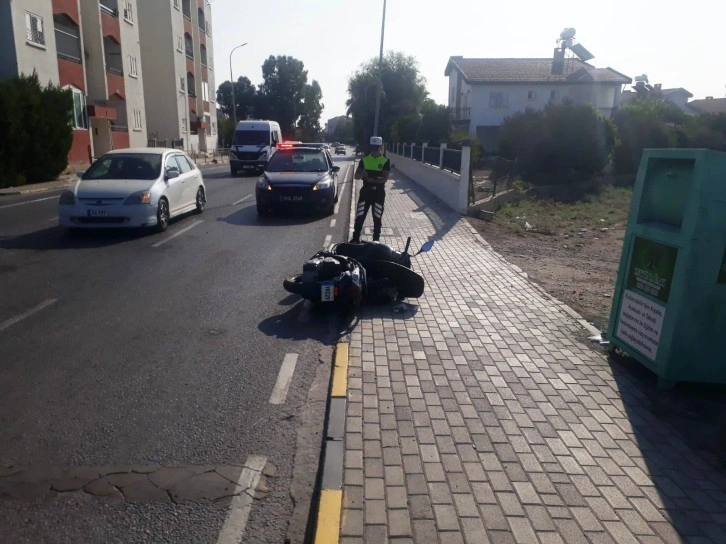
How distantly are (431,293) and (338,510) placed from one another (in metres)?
5.26

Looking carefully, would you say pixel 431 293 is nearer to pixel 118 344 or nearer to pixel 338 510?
pixel 118 344

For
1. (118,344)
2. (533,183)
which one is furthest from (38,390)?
(533,183)

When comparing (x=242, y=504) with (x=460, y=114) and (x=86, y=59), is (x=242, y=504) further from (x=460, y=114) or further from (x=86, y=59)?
(x=460, y=114)

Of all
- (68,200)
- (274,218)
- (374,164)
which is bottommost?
(274,218)

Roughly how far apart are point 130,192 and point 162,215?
3.09 feet

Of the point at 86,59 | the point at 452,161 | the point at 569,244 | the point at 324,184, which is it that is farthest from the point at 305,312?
the point at 86,59

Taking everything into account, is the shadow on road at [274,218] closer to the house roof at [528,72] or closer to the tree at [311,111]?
the house roof at [528,72]

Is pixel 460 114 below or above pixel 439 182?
above

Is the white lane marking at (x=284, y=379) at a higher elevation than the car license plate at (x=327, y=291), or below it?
below

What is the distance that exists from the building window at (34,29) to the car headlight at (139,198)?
63.7 feet

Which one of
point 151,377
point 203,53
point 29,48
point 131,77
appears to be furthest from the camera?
point 203,53

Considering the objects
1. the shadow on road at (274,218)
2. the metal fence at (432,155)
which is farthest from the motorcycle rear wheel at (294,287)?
the metal fence at (432,155)

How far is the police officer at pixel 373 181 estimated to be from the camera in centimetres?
1170

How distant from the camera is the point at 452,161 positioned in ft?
61.5
